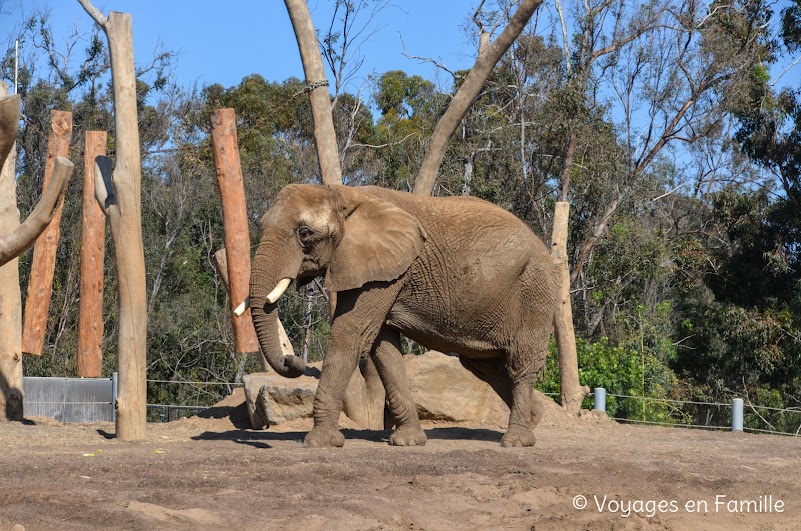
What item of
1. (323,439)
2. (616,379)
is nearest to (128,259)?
(323,439)

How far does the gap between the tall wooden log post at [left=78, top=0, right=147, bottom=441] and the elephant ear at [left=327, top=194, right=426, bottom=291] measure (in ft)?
5.61

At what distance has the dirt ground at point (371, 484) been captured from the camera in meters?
6.25

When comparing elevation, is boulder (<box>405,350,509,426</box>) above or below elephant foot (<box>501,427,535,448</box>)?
above

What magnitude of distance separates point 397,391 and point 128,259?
8.41 feet

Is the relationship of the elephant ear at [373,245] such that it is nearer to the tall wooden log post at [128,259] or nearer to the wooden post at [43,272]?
the tall wooden log post at [128,259]

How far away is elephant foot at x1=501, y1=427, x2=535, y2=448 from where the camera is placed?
10203 millimetres

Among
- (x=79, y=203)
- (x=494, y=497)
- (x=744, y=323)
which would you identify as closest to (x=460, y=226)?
(x=494, y=497)

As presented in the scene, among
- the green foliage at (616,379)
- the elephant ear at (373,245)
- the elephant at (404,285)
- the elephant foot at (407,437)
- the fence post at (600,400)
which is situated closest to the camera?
the elephant at (404,285)

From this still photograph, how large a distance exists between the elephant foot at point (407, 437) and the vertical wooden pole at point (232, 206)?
3.60 meters

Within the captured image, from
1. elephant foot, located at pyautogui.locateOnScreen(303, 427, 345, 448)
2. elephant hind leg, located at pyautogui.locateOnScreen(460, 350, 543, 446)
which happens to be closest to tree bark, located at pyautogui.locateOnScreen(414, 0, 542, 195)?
elephant hind leg, located at pyautogui.locateOnScreen(460, 350, 543, 446)

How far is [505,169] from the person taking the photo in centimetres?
2341

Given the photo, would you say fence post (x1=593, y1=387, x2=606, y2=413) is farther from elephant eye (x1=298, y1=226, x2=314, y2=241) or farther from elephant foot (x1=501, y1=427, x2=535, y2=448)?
elephant eye (x1=298, y1=226, x2=314, y2=241)

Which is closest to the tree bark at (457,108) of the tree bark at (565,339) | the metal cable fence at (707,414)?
the tree bark at (565,339)

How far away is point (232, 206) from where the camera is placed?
508 inches
